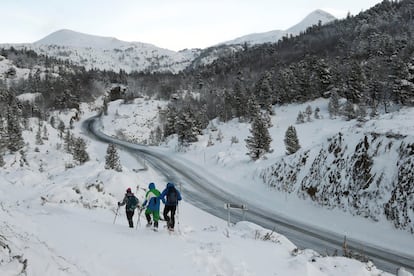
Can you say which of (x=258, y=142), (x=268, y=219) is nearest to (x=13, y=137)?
(x=258, y=142)

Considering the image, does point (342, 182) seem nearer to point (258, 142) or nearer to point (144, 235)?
point (144, 235)

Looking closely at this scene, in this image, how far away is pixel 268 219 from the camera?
1838cm

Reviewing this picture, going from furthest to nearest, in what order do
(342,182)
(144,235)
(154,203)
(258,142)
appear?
(258,142)
(342,182)
(154,203)
(144,235)

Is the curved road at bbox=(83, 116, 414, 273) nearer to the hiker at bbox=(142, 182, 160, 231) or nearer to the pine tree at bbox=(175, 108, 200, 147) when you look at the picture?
the hiker at bbox=(142, 182, 160, 231)

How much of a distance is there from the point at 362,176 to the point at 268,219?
16.7 ft

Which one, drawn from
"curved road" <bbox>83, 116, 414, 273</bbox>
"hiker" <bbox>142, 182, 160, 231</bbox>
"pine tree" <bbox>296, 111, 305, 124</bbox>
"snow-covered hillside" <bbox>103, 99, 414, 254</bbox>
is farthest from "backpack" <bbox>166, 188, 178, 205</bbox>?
"pine tree" <bbox>296, 111, 305, 124</bbox>

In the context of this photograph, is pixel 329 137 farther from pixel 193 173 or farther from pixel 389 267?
pixel 193 173

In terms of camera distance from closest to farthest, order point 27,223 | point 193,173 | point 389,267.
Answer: point 27,223, point 389,267, point 193,173

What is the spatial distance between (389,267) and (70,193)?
44.5 feet

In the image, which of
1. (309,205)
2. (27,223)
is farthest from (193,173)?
(27,223)

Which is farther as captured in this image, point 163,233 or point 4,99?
point 4,99

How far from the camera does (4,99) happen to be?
77.7 meters

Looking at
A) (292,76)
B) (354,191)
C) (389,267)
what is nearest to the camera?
(389,267)

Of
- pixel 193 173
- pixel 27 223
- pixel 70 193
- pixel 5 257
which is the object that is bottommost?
pixel 193 173
